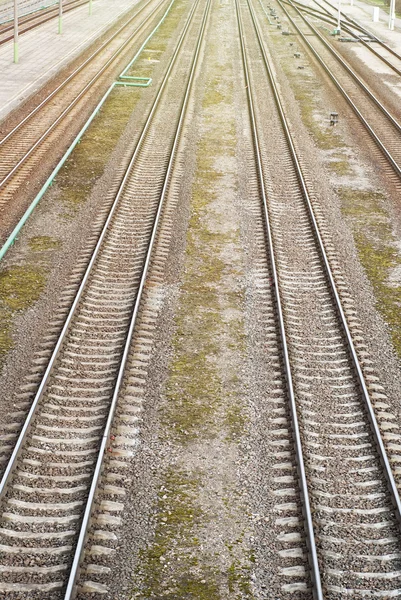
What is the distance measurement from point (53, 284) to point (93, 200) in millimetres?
5037

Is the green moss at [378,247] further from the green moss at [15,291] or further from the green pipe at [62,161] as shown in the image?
the green pipe at [62,161]

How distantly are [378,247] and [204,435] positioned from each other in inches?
323

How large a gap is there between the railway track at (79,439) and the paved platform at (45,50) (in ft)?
45.3

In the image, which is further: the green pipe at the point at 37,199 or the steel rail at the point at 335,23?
the steel rail at the point at 335,23

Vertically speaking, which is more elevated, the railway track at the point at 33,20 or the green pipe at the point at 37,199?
the railway track at the point at 33,20

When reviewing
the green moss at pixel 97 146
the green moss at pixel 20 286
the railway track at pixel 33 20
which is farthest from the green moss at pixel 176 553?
the railway track at pixel 33 20

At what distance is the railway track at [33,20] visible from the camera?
144 feet

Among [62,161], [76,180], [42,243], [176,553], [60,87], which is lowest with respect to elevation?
[176,553]

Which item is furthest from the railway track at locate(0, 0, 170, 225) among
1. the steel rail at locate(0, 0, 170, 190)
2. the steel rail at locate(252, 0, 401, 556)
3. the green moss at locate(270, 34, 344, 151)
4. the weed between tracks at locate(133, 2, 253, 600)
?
the green moss at locate(270, 34, 344, 151)

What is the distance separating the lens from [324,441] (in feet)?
34.0

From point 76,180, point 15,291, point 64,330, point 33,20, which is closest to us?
point 64,330

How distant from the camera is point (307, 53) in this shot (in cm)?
4153

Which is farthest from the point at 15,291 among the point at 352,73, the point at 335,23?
the point at 335,23

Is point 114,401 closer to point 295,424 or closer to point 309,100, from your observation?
point 295,424
